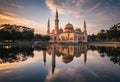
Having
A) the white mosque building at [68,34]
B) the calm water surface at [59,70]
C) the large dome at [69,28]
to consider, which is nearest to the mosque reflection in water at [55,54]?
the calm water surface at [59,70]

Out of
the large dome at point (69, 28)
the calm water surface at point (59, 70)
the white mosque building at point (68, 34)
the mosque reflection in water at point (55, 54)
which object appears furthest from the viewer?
the large dome at point (69, 28)

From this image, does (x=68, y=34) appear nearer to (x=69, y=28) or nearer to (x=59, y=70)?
(x=69, y=28)

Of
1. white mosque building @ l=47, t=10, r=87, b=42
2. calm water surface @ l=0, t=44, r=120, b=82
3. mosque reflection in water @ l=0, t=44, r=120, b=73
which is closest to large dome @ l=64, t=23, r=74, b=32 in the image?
white mosque building @ l=47, t=10, r=87, b=42

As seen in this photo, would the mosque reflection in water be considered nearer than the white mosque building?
Yes

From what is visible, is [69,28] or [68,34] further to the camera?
[69,28]

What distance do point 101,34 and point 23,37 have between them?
36830 mm

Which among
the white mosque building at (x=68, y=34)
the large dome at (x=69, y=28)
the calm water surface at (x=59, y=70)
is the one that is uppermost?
the large dome at (x=69, y=28)

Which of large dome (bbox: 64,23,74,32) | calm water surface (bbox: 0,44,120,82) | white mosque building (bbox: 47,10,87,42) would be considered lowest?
calm water surface (bbox: 0,44,120,82)

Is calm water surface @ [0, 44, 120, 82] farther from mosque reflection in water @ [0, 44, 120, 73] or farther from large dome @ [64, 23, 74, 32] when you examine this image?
large dome @ [64, 23, 74, 32]

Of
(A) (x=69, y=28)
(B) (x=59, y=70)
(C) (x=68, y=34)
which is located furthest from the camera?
(A) (x=69, y=28)

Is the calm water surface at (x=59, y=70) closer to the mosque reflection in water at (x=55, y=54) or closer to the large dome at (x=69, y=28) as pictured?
the mosque reflection in water at (x=55, y=54)

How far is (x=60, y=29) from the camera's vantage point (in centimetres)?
10125

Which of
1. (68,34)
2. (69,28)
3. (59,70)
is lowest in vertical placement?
(59,70)

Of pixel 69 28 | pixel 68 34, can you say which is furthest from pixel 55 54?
pixel 69 28
